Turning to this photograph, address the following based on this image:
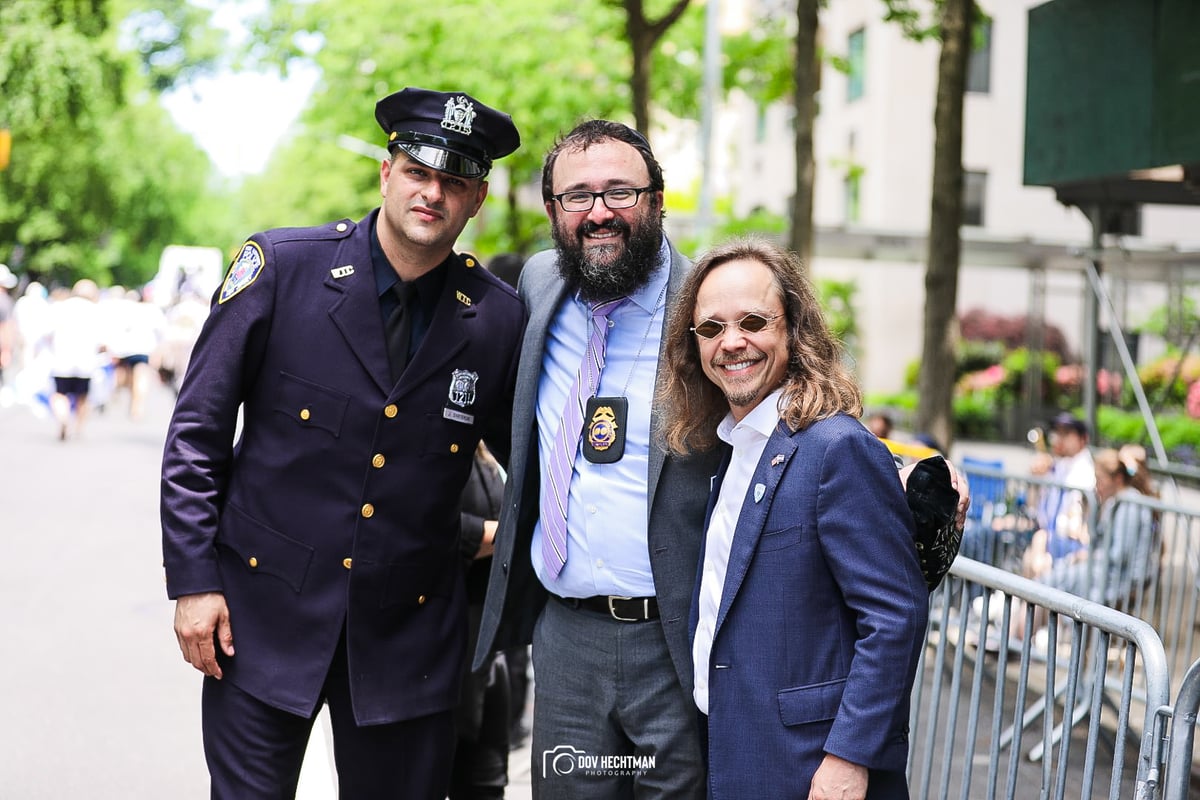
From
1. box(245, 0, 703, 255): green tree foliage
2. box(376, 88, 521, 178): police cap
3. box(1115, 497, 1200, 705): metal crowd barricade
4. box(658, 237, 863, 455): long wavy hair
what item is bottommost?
box(1115, 497, 1200, 705): metal crowd barricade

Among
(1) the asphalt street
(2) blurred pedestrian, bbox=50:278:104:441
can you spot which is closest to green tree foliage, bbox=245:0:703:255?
(2) blurred pedestrian, bbox=50:278:104:441

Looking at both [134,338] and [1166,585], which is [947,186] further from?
[134,338]

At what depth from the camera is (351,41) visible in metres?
23.1

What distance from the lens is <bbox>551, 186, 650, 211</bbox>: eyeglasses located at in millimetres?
3660

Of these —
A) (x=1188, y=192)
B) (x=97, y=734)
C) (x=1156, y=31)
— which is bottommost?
(x=97, y=734)

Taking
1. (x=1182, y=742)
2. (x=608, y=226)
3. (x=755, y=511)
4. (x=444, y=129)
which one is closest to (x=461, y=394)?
(x=608, y=226)

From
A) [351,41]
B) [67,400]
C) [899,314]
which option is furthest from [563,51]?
[899,314]

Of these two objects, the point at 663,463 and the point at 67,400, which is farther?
the point at 67,400

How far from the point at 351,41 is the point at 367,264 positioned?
20.4 m

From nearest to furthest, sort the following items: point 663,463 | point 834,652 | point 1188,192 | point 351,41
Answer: point 834,652, point 663,463, point 1188,192, point 351,41

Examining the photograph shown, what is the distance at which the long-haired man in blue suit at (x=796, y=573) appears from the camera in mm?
2875

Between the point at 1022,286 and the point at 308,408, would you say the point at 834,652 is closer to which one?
the point at 308,408

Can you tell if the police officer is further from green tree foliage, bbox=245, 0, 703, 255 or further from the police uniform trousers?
green tree foliage, bbox=245, 0, 703, 255

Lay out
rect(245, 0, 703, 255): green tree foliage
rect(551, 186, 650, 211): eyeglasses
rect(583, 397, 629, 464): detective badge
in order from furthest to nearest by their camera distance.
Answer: rect(245, 0, 703, 255): green tree foliage, rect(551, 186, 650, 211): eyeglasses, rect(583, 397, 629, 464): detective badge
